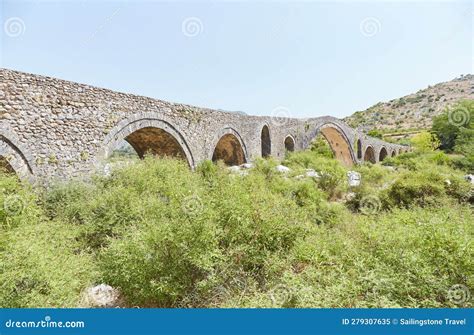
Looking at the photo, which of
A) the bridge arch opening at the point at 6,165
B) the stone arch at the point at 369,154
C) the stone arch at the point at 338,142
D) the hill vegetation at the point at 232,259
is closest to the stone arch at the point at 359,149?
the stone arch at the point at 338,142

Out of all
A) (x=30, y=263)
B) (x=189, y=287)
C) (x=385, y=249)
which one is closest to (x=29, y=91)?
(x=30, y=263)

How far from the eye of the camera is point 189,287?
11.8 ft

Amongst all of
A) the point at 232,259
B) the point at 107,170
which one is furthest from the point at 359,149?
the point at 232,259

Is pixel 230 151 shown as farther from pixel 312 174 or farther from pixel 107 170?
pixel 107 170

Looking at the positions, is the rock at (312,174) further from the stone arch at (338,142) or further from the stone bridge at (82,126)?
the stone arch at (338,142)

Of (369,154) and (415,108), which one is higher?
(415,108)

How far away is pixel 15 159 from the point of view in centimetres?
635

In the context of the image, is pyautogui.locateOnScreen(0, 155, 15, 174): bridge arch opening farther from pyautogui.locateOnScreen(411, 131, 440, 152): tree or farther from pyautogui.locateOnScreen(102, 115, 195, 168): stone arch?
pyautogui.locateOnScreen(411, 131, 440, 152): tree

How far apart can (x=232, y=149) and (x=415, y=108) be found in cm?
6968

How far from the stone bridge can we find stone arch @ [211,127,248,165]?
0.28 meters

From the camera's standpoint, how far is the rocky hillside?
6257cm

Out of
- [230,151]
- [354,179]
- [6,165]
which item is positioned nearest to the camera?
[6,165]

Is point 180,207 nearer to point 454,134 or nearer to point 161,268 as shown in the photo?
point 161,268

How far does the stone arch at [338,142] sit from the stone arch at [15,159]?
73.3 ft
